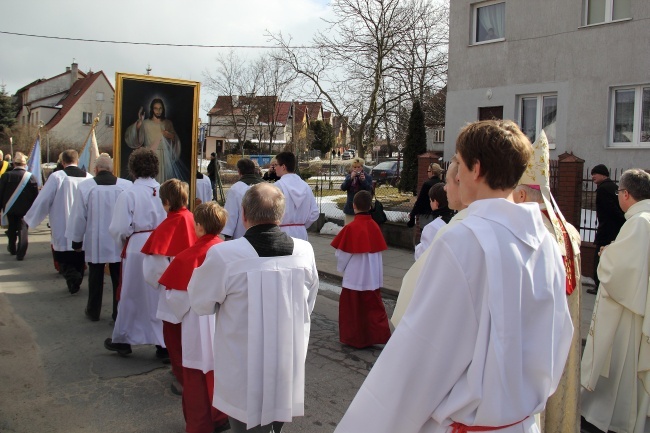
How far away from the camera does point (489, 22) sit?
17.4 m

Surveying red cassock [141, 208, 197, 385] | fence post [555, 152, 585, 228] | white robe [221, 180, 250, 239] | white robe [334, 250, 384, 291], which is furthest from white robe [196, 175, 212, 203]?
fence post [555, 152, 585, 228]

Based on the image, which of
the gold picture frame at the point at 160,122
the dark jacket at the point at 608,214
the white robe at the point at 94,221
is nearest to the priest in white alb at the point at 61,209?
the gold picture frame at the point at 160,122

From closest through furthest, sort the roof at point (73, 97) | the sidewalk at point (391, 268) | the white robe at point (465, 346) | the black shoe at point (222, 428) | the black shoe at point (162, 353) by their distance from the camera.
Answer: the white robe at point (465, 346)
the black shoe at point (222, 428)
the black shoe at point (162, 353)
the sidewalk at point (391, 268)
the roof at point (73, 97)

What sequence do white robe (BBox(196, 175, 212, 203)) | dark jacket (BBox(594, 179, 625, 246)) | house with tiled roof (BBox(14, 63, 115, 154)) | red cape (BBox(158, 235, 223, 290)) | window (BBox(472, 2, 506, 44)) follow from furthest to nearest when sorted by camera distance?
house with tiled roof (BBox(14, 63, 115, 154)) → window (BBox(472, 2, 506, 44)) → white robe (BBox(196, 175, 212, 203)) → dark jacket (BBox(594, 179, 625, 246)) → red cape (BBox(158, 235, 223, 290))

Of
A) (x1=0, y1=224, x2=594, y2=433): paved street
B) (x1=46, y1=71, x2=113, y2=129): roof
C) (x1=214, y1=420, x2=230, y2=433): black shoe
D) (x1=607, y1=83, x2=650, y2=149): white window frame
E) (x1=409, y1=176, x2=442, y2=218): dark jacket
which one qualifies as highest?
(x1=46, y1=71, x2=113, y2=129): roof

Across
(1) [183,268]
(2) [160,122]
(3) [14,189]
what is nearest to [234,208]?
(1) [183,268]

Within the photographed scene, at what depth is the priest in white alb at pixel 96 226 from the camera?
673 centimetres

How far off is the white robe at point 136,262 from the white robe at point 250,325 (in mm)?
2567

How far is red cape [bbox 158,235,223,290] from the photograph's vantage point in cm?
382

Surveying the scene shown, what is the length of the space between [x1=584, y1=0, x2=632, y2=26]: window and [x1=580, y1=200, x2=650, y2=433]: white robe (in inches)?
494

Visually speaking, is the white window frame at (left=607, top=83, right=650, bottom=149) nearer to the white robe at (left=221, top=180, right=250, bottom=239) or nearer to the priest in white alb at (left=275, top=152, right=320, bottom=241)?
the priest in white alb at (left=275, top=152, right=320, bottom=241)

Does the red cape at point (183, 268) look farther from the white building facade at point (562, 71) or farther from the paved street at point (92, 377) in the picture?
the white building facade at point (562, 71)

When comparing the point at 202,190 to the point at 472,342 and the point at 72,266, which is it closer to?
the point at 72,266

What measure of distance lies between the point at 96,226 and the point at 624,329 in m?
5.62
